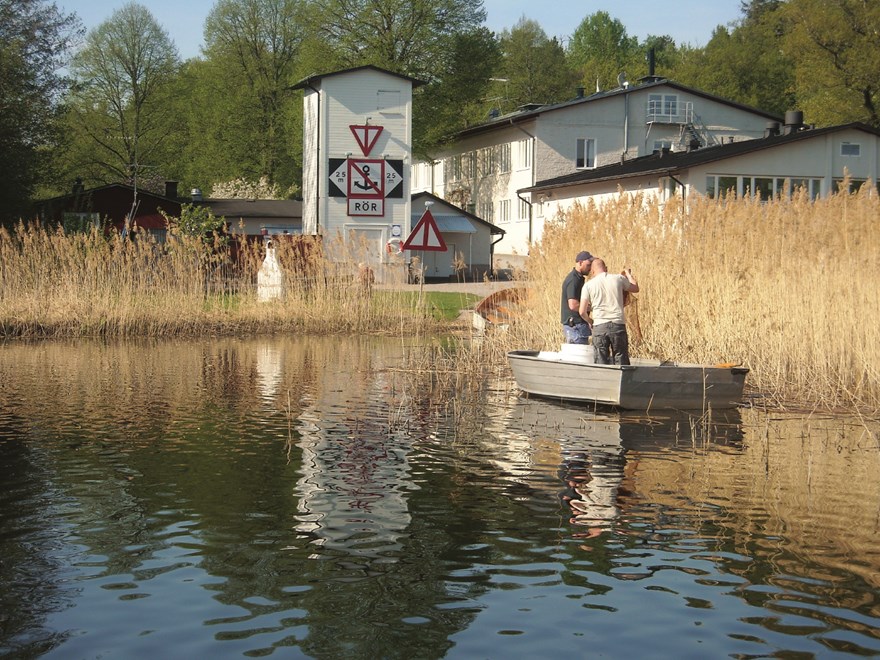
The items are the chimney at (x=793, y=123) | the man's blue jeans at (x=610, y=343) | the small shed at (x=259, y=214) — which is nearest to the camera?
the man's blue jeans at (x=610, y=343)

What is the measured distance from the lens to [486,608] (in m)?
7.24

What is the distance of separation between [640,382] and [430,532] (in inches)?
267

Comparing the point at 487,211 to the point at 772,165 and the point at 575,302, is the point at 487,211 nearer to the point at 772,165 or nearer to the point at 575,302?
the point at 772,165

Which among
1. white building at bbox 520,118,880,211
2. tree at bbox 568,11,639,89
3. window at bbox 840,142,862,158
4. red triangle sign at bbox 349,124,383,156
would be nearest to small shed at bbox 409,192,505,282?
red triangle sign at bbox 349,124,383,156

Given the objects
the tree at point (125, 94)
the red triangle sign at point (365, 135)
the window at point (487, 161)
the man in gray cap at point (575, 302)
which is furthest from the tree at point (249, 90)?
the man in gray cap at point (575, 302)

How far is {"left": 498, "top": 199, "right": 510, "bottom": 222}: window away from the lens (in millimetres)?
67375

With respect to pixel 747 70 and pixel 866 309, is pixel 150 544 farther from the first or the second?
pixel 747 70

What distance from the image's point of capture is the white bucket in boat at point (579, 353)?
16.0 meters

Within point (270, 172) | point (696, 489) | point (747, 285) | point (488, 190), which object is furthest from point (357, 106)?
point (696, 489)

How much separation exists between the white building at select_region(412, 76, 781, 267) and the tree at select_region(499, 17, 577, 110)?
36.8 meters

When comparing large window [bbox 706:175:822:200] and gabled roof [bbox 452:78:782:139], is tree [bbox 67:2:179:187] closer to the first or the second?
gabled roof [bbox 452:78:782:139]

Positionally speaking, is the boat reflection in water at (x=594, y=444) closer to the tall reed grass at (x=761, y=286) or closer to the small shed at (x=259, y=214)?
the tall reed grass at (x=761, y=286)

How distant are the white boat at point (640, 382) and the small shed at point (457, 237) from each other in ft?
138

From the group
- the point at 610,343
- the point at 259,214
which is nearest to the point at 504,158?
the point at 259,214
